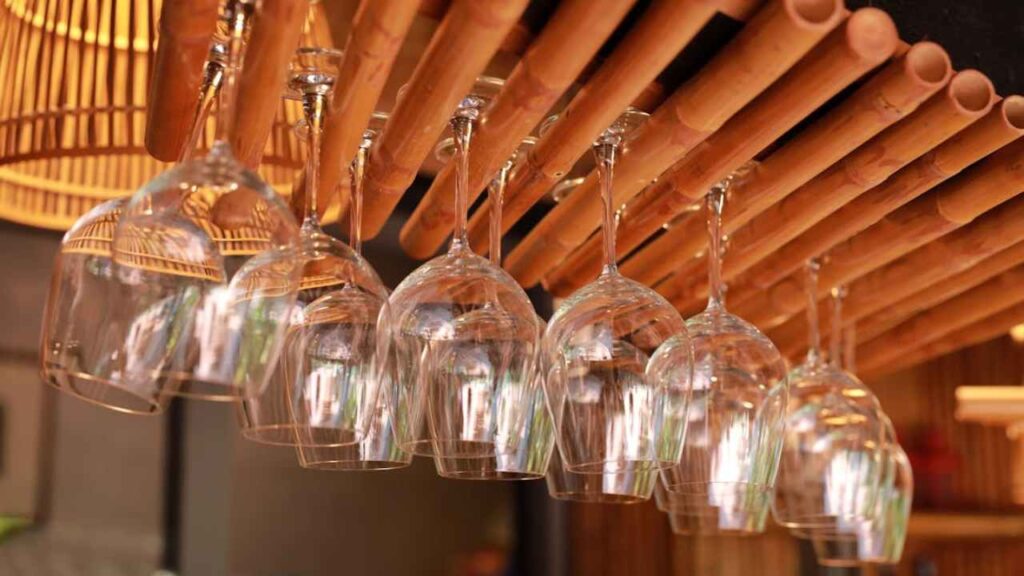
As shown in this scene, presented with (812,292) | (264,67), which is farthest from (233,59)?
(812,292)

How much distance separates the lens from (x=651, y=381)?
33.0 inches

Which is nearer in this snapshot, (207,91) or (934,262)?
(207,91)

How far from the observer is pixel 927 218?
3.43 ft

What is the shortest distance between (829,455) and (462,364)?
1.54 ft

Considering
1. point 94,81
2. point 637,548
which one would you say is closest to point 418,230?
point 94,81

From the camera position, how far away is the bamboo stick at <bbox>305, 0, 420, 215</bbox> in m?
0.73

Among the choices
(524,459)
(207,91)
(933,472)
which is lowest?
(524,459)

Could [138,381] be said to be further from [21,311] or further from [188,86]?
[21,311]

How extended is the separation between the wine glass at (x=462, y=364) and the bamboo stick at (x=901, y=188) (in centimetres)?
30

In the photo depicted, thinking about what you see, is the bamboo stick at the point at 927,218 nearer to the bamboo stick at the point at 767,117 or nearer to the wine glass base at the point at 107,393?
the bamboo stick at the point at 767,117

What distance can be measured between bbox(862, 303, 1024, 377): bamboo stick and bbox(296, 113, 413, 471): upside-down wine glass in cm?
70

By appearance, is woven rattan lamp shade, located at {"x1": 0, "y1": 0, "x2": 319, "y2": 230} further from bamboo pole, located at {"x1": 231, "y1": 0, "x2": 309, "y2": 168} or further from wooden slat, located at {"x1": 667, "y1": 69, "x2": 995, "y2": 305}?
wooden slat, located at {"x1": 667, "y1": 69, "x2": 995, "y2": 305}

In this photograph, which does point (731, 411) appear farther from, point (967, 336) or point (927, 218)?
point (967, 336)

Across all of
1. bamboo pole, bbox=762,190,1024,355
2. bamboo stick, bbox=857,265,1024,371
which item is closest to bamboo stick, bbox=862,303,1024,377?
bamboo stick, bbox=857,265,1024,371
